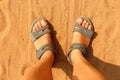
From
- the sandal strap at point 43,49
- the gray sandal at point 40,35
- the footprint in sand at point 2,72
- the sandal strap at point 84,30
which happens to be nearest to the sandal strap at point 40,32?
the gray sandal at point 40,35

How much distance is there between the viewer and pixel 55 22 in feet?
6.81

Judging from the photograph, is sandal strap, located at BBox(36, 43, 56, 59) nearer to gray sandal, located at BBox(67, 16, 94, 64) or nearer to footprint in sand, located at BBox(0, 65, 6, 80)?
gray sandal, located at BBox(67, 16, 94, 64)

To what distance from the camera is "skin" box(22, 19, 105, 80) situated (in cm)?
167

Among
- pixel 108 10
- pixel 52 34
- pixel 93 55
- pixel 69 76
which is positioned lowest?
pixel 69 76

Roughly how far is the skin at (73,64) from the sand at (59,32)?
6cm

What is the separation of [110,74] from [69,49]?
389 millimetres

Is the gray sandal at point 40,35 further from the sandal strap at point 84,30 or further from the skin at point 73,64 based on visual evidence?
the sandal strap at point 84,30

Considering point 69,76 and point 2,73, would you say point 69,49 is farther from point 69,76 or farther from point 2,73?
point 2,73

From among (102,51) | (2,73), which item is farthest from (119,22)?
(2,73)

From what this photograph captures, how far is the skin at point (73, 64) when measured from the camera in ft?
5.48

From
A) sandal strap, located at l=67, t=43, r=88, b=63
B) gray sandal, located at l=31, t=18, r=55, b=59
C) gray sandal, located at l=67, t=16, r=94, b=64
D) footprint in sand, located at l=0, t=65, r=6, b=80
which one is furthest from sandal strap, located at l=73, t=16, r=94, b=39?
footprint in sand, located at l=0, t=65, r=6, b=80

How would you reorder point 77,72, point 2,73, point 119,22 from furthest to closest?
1. point 2,73
2. point 119,22
3. point 77,72

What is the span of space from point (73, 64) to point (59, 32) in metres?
0.32

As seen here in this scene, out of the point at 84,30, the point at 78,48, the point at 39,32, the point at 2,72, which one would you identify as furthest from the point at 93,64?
the point at 2,72
